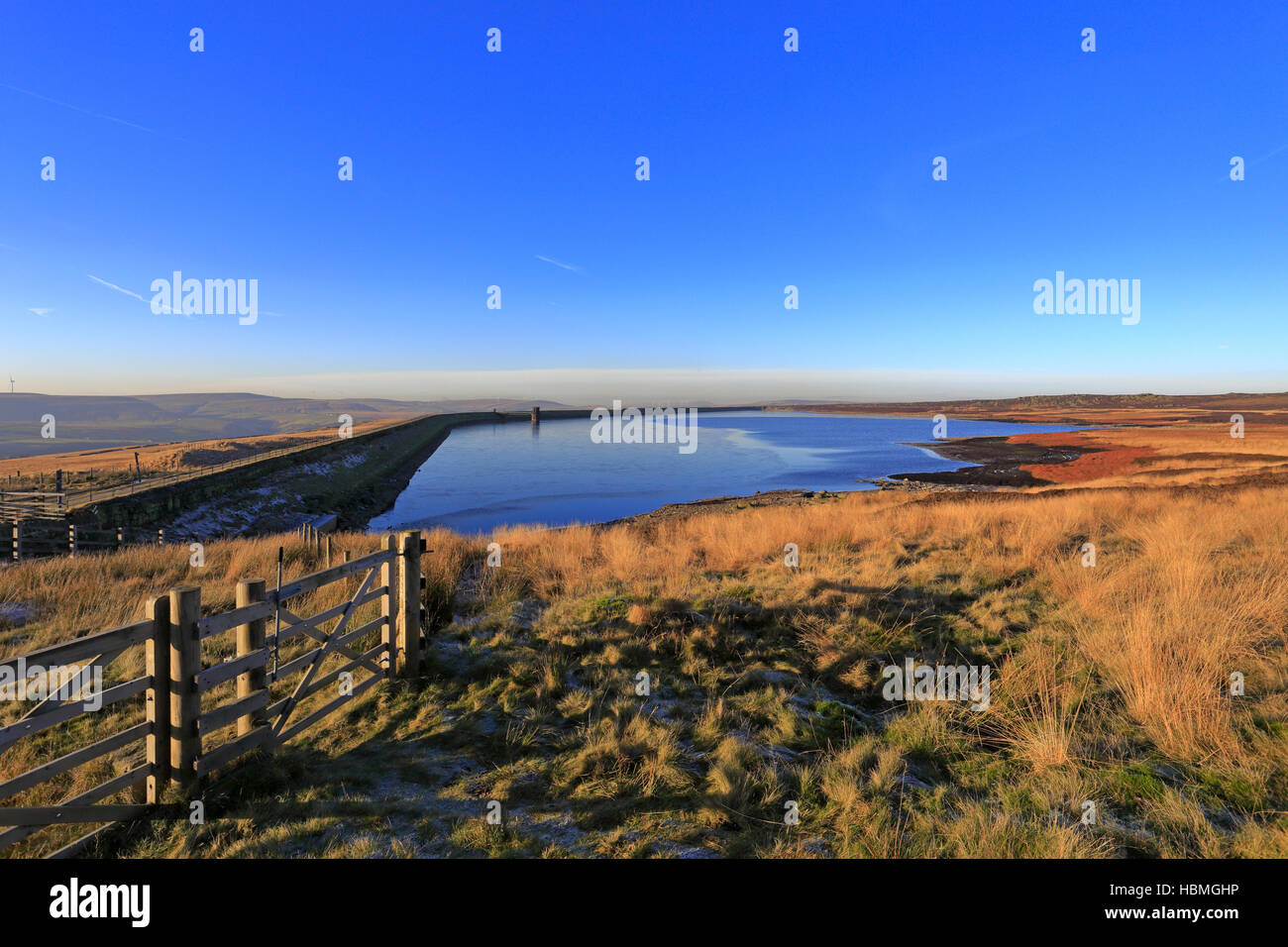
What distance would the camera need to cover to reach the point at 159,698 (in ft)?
13.1

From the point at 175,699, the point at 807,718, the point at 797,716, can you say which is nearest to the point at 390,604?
the point at 175,699

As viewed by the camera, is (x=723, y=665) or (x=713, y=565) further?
(x=713, y=565)

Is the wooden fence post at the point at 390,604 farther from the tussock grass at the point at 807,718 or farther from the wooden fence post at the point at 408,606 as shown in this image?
the tussock grass at the point at 807,718

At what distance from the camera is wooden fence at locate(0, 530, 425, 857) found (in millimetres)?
3463

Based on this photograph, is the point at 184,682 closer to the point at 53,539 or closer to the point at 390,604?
the point at 390,604

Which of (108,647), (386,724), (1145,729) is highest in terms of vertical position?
(108,647)

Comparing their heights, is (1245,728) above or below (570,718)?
above

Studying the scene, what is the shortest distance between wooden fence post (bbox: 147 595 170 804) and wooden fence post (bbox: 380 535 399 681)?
92.8 inches

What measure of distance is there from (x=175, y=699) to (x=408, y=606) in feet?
8.72

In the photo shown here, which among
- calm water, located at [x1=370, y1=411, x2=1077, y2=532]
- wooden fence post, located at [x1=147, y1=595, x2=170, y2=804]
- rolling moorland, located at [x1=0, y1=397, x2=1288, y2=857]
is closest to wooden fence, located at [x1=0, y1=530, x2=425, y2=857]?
wooden fence post, located at [x1=147, y1=595, x2=170, y2=804]
